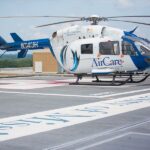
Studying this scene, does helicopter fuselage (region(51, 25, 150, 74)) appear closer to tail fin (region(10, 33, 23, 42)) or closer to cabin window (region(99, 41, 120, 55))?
cabin window (region(99, 41, 120, 55))

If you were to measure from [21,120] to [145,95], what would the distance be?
724 centimetres

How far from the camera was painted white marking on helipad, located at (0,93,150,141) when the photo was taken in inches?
378

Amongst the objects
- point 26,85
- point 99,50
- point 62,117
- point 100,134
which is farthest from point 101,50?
point 100,134

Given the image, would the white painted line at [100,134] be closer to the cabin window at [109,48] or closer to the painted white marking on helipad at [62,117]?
the painted white marking on helipad at [62,117]

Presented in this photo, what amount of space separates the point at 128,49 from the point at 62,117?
426 inches

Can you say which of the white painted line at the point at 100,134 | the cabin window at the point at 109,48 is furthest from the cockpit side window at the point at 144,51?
the white painted line at the point at 100,134

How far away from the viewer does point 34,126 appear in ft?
33.2

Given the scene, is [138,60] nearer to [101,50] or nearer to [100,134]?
[101,50]

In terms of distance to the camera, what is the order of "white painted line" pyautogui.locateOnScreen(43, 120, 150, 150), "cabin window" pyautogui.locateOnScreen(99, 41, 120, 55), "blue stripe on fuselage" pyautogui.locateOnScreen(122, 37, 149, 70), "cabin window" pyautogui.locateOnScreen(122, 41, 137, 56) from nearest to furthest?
"white painted line" pyautogui.locateOnScreen(43, 120, 150, 150)
"blue stripe on fuselage" pyautogui.locateOnScreen(122, 37, 149, 70)
"cabin window" pyautogui.locateOnScreen(122, 41, 137, 56)
"cabin window" pyautogui.locateOnScreen(99, 41, 120, 55)

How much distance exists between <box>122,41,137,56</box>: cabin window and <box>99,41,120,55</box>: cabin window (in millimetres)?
→ 324

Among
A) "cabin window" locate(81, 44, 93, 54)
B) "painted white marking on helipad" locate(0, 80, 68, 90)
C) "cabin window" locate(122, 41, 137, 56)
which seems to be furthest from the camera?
"cabin window" locate(81, 44, 93, 54)

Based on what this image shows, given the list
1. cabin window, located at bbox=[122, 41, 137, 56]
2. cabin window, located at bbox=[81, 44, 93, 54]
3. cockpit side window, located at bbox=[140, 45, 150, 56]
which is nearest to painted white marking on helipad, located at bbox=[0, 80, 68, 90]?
cabin window, located at bbox=[81, 44, 93, 54]

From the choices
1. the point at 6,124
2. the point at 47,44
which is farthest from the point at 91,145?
the point at 47,44

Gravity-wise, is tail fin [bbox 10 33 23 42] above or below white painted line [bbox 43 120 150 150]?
above
